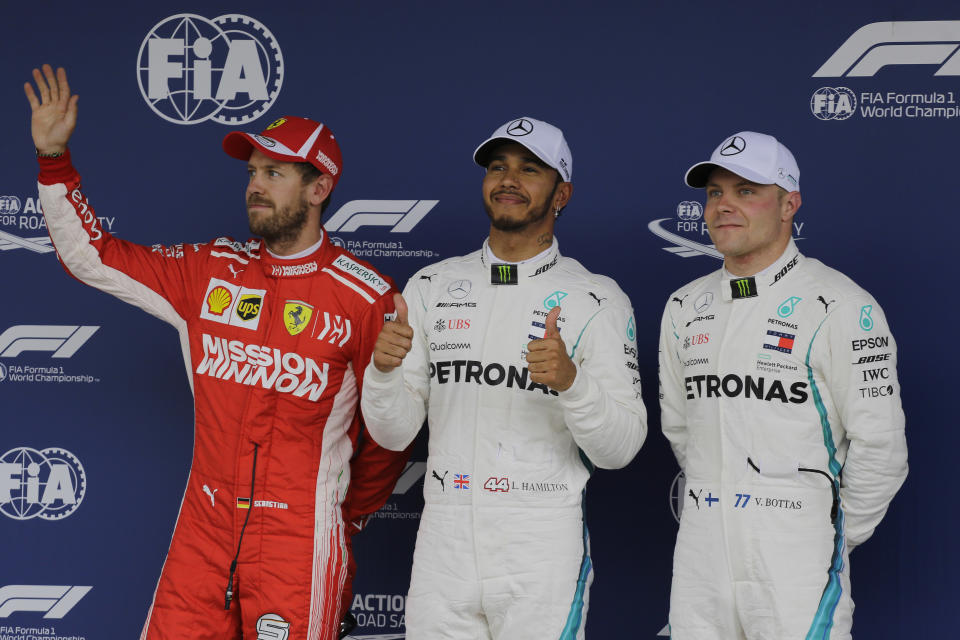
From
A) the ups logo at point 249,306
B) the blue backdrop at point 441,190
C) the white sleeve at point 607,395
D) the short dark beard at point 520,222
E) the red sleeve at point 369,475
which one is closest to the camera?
the white sleeve at point 607,395

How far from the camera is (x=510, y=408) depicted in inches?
96.8

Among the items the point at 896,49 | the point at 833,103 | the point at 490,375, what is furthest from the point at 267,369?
the point at 896,49

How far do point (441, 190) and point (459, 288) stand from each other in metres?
0.73

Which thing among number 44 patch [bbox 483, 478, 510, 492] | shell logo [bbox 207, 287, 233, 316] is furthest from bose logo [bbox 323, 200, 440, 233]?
number 44 patch [bbox 483, 478, 510, 492]

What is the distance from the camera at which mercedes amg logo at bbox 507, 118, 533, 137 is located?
2.56 m

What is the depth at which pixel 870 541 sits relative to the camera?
9.95 feet

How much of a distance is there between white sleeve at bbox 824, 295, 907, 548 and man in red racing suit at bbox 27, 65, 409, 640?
3.68 ft

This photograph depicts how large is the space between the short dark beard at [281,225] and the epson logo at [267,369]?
0.93ft

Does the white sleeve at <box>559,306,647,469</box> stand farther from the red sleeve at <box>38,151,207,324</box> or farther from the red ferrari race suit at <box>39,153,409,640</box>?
the red sleeve at <box>38,151,207,324</box>

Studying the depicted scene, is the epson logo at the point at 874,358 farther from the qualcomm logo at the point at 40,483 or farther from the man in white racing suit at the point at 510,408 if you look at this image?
the qualcomm logo at the point at 40,483

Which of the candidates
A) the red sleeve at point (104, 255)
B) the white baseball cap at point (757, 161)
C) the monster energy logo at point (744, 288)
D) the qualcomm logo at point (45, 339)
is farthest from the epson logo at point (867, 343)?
the qualcomm logo at point (45, 339)

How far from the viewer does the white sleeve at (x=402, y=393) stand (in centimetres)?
235

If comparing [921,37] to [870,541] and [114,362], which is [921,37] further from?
[114,362]

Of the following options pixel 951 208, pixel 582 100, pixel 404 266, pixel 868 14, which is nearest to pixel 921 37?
pixel 868 14
